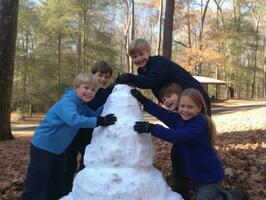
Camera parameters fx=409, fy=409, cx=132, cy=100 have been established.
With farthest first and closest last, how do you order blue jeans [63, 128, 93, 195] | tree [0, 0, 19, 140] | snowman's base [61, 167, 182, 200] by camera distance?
tree [0, 0, 19, 140] < blue jeans [63, 128, 93, 195] < snowman's base [61, 167, 182, 200]

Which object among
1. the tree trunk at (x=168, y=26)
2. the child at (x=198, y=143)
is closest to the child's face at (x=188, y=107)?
the child at (x=198, y=143)

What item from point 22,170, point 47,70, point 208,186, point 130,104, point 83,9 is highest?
point 83,9

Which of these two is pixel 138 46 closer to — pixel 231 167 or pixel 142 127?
pixel 142 127

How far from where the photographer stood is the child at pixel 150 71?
3957mm

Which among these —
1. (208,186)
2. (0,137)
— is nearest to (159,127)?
(208,186)

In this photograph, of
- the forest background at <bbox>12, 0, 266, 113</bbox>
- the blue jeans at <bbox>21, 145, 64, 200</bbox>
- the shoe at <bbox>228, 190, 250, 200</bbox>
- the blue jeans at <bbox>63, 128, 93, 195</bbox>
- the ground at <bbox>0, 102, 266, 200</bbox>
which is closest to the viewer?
the shoe at <bbox>228, 190, 250, 200</bbox>

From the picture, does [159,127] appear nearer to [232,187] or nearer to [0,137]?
[232,187]

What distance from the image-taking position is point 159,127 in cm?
359

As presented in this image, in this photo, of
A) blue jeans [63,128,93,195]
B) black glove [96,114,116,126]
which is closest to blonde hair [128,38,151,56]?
black glove [96,114,116,126]

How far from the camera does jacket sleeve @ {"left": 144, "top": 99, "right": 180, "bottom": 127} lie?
4035 mm

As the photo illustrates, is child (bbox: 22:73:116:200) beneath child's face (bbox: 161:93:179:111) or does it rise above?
beneath

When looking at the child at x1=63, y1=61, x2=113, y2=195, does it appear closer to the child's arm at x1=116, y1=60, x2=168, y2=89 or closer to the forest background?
the child's arm at x1=116, y1=60, x2=168, y2=89

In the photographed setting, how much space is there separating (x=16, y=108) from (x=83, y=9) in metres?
9.39

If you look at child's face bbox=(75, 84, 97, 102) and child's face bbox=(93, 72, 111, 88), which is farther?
child's face bbox=(93, 72, 111, 88)
